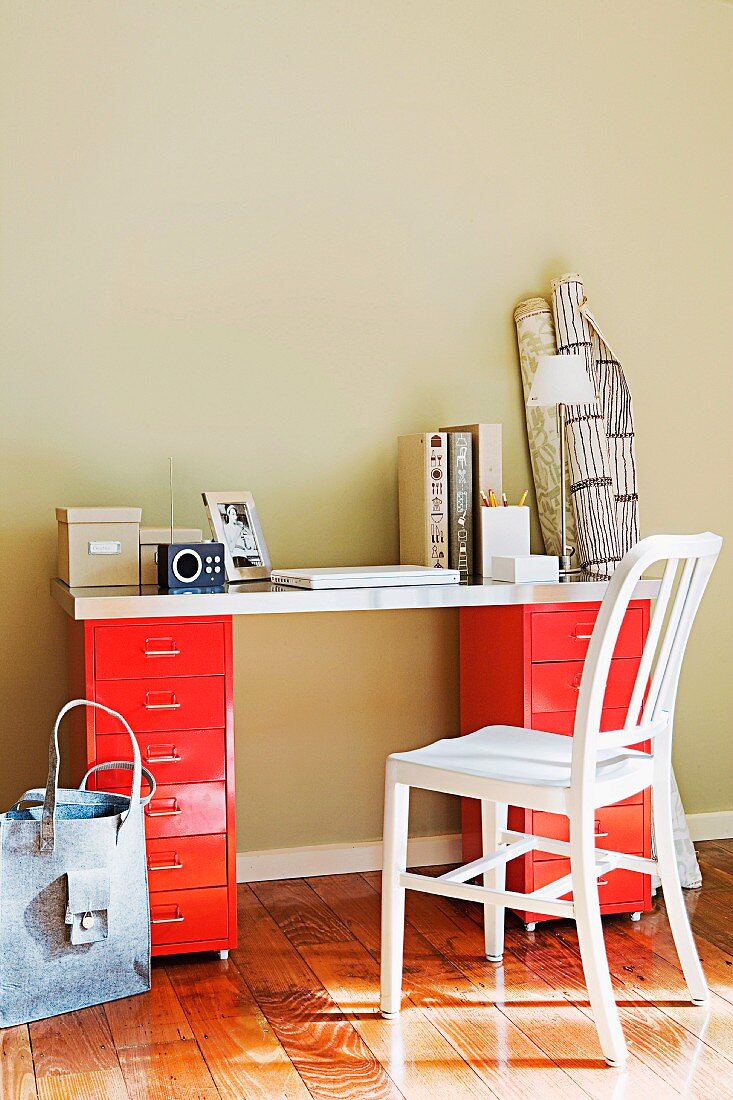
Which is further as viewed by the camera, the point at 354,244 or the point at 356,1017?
the point at 354,244

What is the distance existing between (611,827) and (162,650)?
111 centimetres

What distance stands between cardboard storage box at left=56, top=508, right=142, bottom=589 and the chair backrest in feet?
3.51

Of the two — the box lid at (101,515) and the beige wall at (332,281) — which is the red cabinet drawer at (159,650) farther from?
the beige wall at (332,281)

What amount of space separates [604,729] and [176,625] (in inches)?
39.7

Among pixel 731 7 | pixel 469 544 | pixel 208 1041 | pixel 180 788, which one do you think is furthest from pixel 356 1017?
pixel 731 7

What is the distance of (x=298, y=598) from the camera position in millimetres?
2355

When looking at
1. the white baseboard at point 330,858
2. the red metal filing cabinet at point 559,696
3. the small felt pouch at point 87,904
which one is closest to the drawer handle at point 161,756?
the small felt pouch at point 87,904

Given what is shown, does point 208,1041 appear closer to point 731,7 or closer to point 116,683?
point 116,683

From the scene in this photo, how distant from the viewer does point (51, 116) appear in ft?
8.96

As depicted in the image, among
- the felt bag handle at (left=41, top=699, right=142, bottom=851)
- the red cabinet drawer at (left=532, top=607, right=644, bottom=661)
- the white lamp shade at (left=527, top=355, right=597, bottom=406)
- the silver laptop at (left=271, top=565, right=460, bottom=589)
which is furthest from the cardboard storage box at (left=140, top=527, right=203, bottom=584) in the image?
the white lamp shade at (left=527, top=355, right=597, bottom=406)

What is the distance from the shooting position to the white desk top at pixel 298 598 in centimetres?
229

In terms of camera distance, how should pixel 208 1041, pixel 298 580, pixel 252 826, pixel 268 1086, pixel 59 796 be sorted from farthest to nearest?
pixel 252 826 < pixel 298 580 < pixel 59 796 < pixel 208 1041 < pixel 268 1086

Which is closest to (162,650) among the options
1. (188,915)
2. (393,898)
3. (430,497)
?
(188,915)

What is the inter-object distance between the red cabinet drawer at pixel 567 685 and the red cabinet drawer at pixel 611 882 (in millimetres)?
357
